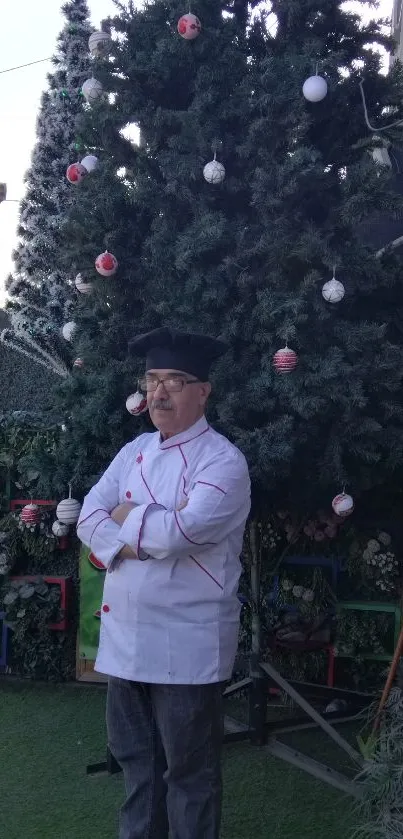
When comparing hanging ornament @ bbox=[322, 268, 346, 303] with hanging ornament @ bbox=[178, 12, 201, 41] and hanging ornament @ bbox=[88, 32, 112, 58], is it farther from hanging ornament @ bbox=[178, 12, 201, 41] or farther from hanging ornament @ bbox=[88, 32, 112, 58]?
hanging ornament @ bbox=[88, 32, 112, 58]

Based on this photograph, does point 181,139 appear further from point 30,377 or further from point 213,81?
point 30,377

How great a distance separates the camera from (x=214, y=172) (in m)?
3.08

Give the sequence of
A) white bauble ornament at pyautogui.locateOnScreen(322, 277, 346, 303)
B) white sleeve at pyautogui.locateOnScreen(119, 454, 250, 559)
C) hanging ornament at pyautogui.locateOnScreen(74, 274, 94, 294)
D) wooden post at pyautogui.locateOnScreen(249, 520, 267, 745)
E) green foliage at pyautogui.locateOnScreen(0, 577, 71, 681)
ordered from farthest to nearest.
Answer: green foliage at pyautogui.locateOnScreen(0, 577, 71, 681) < wooden post at pyautogui.locateOnScreen(249, 520, 267, 745) < hanging ornament at pyautogui.locateOnScreen(74, 274, 94, 294) < white bauble ornament at pyautogui.locateOnScreen(322, 277, 346, 303) < white sleeve at pyautogui.locateOnScreen(119, 454, 250, 559)

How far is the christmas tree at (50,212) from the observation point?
6.99 metres

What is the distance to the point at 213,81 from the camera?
10.5ft

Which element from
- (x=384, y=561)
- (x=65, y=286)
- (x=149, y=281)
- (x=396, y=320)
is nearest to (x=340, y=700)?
(x=384, y=561)

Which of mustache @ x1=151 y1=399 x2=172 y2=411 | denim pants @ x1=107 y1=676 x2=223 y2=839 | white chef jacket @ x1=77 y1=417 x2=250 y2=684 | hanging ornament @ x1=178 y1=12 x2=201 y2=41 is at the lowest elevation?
denim pants @ x1=107 y1=676 x2=223 y2=839

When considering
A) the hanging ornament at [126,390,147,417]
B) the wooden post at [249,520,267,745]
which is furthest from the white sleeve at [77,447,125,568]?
the wooden post at [249,520,267,745]

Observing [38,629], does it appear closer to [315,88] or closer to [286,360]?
[286,360]

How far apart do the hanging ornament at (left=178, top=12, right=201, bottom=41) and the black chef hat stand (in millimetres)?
1285

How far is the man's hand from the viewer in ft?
8.29

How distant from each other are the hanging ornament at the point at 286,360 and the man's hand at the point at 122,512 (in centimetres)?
84

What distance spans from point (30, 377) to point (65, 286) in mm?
1213

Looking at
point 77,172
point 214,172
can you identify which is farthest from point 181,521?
point 77,172
